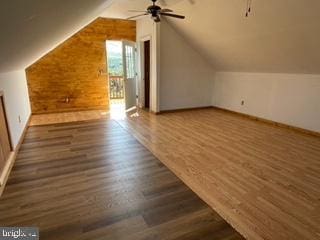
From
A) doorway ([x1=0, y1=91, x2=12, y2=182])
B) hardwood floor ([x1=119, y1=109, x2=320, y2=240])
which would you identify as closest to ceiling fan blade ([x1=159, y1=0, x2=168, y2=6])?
hardwood floor ([x1=119, y1=109, x2=320, y2=240])

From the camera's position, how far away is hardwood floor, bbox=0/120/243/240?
1.61 meters

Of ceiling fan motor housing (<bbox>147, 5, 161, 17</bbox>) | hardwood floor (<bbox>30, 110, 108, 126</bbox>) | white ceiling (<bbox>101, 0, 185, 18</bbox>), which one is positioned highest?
white ceiling (<bbox>101, 0, 185, 18</bbox>)

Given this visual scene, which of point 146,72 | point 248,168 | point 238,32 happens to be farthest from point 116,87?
point 248,168

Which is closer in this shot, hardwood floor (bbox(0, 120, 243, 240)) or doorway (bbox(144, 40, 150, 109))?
hardwood floor (bbox(0, 120, 243, 240))

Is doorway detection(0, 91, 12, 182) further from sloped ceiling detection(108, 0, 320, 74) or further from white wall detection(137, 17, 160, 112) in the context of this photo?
white wall detection(137, 17, 160, 112)

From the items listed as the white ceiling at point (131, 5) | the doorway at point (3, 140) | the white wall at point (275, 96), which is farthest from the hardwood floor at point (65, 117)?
the white wall at point (275, 96)

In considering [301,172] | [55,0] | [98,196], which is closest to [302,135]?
[301,172]

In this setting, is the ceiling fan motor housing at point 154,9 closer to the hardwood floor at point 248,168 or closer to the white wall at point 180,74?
the white wall at point 180,74

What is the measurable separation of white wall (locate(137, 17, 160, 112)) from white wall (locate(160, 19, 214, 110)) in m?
0.15

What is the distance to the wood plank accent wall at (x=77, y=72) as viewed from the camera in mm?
5309

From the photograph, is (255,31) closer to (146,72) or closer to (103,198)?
(146,72)

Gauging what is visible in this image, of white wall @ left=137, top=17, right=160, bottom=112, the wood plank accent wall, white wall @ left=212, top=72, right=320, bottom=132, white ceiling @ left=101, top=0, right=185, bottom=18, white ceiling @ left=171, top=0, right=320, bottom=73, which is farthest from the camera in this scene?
the wood plank accent wall

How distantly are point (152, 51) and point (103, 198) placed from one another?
3.93 m

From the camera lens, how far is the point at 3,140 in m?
2.51
